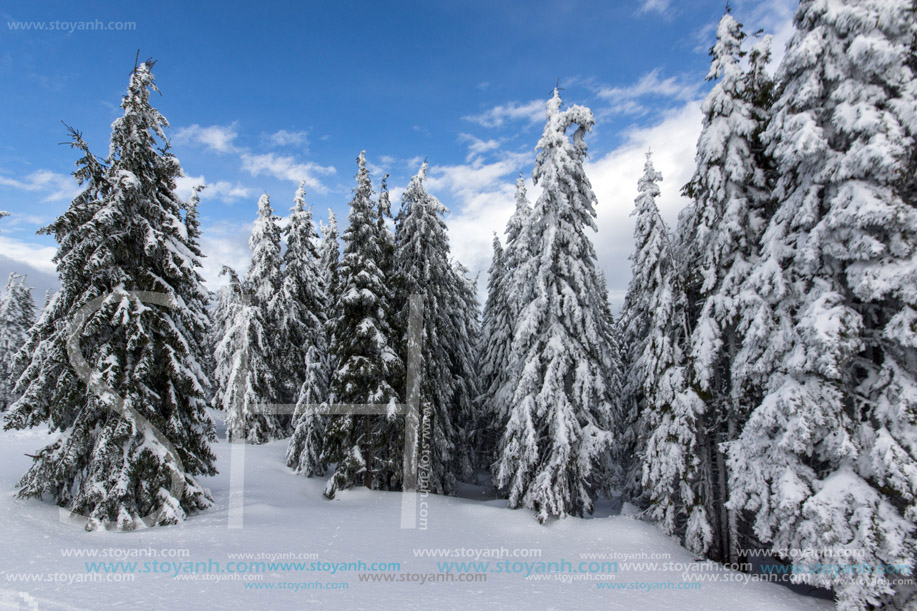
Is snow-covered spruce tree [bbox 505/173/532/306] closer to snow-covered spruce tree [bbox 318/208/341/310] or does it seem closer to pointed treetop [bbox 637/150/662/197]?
pointed treetop [bbox 637/150/662/197]

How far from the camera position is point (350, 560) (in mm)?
12398

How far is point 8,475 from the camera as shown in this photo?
15.1 meters

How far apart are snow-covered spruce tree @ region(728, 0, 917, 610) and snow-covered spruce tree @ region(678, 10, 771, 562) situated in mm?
1847

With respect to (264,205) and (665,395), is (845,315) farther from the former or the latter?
(264,205)

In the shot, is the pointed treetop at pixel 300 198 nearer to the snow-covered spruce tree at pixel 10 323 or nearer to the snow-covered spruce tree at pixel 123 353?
the snow-covered spruce tree at pixel 123 353

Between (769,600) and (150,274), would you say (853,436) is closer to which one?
(769,600)

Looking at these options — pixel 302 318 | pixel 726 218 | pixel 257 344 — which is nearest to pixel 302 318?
pixel 302 318

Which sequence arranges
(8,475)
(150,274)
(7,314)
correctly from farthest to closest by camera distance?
1. (7,314)
2. (8,475)
3. (150,274)

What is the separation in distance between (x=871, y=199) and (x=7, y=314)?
62856mm

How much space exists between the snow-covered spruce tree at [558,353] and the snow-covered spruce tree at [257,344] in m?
16.7

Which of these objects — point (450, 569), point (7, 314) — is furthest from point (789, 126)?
point (7, 314)

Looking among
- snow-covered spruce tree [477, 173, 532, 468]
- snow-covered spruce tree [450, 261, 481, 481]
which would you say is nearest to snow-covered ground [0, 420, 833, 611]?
snow-covered spruce tree [477, 173, 532, 468]

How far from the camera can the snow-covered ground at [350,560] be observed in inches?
340

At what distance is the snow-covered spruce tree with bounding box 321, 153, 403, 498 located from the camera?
780 inches
